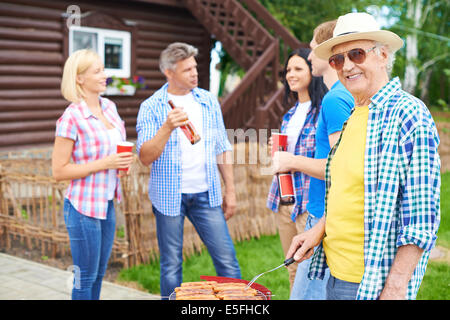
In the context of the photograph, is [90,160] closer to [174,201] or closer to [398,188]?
[174,201]

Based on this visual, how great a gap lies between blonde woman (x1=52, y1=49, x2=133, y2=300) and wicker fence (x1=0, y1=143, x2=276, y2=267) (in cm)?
194

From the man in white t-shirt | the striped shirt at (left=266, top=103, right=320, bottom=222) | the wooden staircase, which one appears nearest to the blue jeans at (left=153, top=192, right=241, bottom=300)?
the man in white t-shirt

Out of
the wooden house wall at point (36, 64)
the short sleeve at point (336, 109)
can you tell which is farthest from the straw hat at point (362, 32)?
the wooden house wall at point (36, 64)

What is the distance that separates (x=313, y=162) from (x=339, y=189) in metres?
0.83

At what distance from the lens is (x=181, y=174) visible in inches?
144

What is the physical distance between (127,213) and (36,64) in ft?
18.5

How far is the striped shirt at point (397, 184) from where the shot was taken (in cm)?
174

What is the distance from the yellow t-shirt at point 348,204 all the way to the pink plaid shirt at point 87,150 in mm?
1782

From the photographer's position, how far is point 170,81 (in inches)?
150

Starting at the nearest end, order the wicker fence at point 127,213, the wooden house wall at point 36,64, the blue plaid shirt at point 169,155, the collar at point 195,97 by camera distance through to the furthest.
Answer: the blue plaid shirt at point 169,155 < the collar at point 195,97 < the wicker fence at point 127,213 < the wooden house wall at point 36,64

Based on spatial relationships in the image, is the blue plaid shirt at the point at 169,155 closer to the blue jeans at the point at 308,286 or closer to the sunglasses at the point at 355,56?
the blue jeans at the point at 308,286

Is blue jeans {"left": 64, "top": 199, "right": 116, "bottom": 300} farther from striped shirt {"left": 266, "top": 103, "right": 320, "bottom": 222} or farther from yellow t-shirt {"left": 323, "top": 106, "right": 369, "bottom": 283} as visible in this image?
yellow t-shirt {"left": 323, "top": 106, "right": 369, "bottom": 283}

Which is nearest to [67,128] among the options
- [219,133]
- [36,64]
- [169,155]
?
[169,155]
